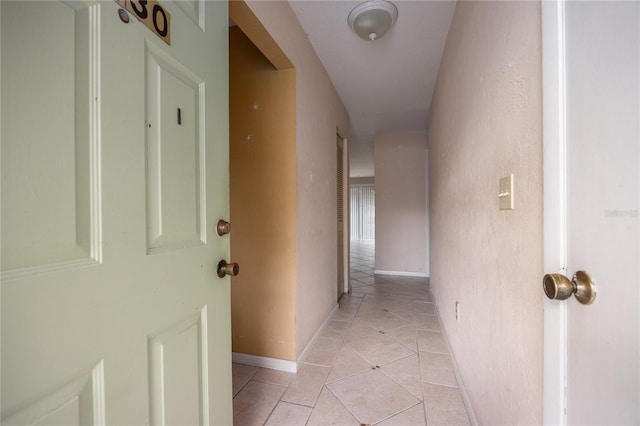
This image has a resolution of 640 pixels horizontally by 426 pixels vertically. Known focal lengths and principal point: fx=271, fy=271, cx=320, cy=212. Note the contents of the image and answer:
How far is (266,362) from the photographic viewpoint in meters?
1.98

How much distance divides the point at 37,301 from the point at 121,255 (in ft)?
0.54

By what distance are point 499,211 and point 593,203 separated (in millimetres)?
505

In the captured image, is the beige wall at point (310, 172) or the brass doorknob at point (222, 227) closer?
the brass doorknob at point (222, 227)

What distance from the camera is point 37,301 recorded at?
46 centimetres

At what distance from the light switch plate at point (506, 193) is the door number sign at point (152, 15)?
1142mm

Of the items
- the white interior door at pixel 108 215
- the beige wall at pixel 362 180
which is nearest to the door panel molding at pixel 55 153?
the white interior door at pixel 108 215

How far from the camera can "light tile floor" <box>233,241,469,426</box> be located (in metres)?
1.50

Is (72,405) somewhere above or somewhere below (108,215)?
below

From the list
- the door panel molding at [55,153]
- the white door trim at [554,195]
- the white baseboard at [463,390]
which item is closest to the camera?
the door panel molding at [55,153]

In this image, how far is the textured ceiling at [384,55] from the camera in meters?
1.85

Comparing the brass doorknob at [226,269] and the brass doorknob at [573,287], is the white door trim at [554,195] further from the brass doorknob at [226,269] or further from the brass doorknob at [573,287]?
the brass doorknob at [226,269]

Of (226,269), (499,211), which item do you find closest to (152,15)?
(226,269)

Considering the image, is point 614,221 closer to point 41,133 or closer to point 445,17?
point 41,133

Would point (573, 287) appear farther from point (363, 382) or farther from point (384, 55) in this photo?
point (384, 55)
